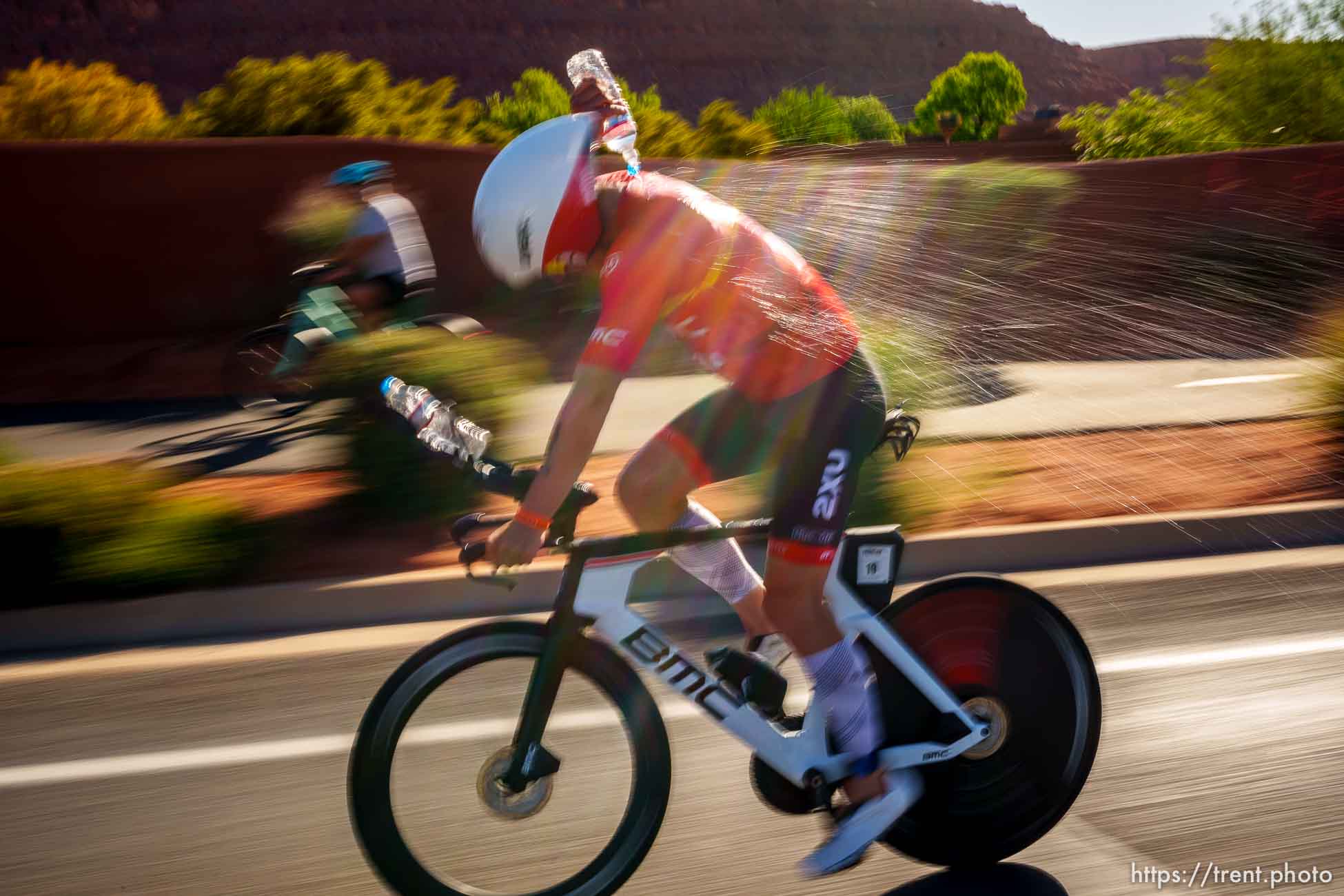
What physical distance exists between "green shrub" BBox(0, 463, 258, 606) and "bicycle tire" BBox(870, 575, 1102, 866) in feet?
12.3

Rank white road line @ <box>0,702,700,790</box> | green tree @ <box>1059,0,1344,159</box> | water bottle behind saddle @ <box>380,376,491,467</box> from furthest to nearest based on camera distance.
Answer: green tree @ <box>1059,0,1344,159</box>
white road line @ <box>0,702,700,790</box>
water bottle behind saddle @ <box>380,376,491,467</box>

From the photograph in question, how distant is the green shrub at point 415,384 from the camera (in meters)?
6.86

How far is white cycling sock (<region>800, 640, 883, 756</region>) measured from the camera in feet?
10.5

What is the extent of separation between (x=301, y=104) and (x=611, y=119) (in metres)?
20.6

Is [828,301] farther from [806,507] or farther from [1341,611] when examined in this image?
[1341,611]

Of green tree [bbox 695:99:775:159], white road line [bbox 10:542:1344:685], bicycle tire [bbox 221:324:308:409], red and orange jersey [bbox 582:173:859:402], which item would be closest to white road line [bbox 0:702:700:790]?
white road line [bbox 10:542:1344:685]

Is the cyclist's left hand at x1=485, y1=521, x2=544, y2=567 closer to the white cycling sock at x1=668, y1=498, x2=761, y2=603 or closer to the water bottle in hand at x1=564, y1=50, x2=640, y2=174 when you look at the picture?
the white cycling sock at x1=668, y1=498, x2=761, y2=603

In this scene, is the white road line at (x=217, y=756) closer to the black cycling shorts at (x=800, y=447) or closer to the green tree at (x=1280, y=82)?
the black cycling shorts at (x=800, y=447)

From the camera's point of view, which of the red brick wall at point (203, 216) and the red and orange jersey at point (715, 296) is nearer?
the red and orange jersey at point (715, 296)

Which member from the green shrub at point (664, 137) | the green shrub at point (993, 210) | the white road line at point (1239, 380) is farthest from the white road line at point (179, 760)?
the green shrub at point (664, 137)

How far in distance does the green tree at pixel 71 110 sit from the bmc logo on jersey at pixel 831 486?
80.4 ft

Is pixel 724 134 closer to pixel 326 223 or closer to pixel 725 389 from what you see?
pixel 326 223

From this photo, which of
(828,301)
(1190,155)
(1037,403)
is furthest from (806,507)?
(1190,155)

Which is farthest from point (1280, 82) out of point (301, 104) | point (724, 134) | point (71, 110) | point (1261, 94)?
point (71, 110)
